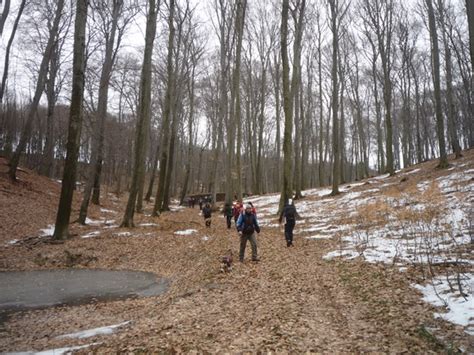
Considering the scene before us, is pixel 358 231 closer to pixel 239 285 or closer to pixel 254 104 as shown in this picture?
pixel 239 285

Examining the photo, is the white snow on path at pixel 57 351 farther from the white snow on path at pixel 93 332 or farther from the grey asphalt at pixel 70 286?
the grey asphalt at pixel 70 286

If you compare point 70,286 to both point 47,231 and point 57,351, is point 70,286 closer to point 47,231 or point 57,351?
point 57,351

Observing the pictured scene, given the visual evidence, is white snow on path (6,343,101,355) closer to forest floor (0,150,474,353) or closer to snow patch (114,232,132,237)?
forest floor (0,150,474,353)

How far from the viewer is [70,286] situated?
838cm

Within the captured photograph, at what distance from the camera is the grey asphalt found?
7297 millimetres


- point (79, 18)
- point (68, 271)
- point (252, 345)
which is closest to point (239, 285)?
point (252, 345)

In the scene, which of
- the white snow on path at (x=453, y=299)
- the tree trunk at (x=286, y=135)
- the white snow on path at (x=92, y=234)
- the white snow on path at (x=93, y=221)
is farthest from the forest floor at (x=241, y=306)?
the white snow on path at (x=93, y=221)

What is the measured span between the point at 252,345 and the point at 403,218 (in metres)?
9.03

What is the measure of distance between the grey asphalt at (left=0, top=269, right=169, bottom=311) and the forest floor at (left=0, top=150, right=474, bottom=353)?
1.50 feet

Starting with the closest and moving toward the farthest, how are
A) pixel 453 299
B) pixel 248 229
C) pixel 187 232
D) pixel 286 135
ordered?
pixel 453 299 < pixel 248 229 < pixel 187 232 < pixel 286 135

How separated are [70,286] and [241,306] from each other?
16.5 ft

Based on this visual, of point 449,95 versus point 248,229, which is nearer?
point 248,229

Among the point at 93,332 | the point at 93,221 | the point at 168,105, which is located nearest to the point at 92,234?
the point at 93,221

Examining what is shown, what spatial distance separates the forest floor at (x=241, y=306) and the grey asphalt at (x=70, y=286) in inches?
18.0
